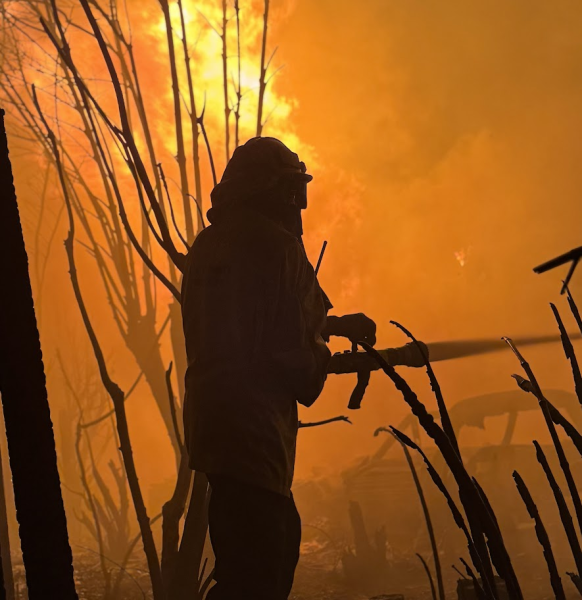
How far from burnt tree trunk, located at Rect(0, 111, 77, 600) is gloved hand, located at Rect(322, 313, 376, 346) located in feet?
3.86

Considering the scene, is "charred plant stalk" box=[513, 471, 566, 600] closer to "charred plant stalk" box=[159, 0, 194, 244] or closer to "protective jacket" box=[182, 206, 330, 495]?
"protective jacket" box=[182, 206, 330, 495]

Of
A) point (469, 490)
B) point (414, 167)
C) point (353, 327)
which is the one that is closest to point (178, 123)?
point (353, 327)

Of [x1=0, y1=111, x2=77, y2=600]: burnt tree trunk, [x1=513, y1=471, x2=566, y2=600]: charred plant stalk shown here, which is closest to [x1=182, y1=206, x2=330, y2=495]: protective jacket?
[x1=513, y1=471, x2=566, y2=600]: charred plant stalk

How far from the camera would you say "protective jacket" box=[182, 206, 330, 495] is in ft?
4.97

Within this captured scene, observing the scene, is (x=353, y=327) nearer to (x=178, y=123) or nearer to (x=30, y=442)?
(x=30, y=442)

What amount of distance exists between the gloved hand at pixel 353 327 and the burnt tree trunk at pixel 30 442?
118 cm

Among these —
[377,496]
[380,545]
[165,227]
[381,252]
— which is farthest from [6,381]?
[381,252]

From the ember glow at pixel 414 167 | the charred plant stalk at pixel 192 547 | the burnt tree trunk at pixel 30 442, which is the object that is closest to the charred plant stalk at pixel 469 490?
the burnt tree trunk at pixel 30 442

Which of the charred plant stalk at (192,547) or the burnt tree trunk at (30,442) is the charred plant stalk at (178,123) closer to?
the charred plant stalk at (192,547)

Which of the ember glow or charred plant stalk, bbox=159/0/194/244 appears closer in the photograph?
charred plant stalk, bbox=159/0/194/244

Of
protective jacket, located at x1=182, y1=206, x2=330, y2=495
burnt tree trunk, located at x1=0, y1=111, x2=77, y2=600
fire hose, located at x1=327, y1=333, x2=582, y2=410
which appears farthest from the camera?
fire hose, located at x1=327, y1=333, x2=582, y2=410

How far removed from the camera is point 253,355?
5.10 ft

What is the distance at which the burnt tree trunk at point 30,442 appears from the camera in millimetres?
646

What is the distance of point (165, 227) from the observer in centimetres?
230
